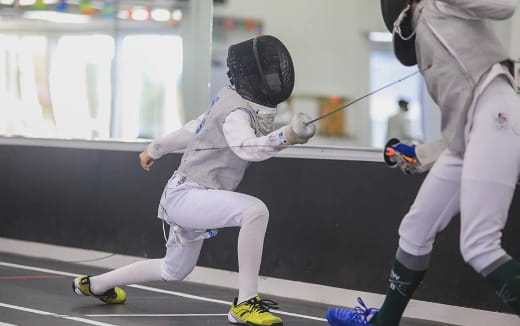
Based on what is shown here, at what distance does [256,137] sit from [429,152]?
2.66 ft

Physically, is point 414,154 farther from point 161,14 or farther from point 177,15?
point 161,14

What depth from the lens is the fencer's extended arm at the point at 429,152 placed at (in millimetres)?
3496

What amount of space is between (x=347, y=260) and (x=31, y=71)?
4278 mm

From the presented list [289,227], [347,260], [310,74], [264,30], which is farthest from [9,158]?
[310,74]

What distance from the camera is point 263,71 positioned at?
4.20 meters

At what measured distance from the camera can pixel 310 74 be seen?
1177 centimetres

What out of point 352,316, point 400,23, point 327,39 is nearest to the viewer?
point 400,23

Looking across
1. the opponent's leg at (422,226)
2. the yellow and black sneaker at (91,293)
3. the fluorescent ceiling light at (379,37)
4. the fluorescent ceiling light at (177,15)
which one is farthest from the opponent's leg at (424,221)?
the fluorescent ceiling light at (379,37)

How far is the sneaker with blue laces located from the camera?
3674 millimetres

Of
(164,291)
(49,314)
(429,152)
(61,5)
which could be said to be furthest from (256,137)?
(61,5)

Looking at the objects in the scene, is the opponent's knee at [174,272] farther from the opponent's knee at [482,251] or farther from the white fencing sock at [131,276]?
the opponent's knee at [482,251]

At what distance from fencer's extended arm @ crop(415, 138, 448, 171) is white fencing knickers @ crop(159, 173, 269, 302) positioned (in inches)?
33.6

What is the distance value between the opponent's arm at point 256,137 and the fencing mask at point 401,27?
0.42 metres

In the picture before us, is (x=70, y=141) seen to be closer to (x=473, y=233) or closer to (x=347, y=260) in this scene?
(x=347, y=260)
